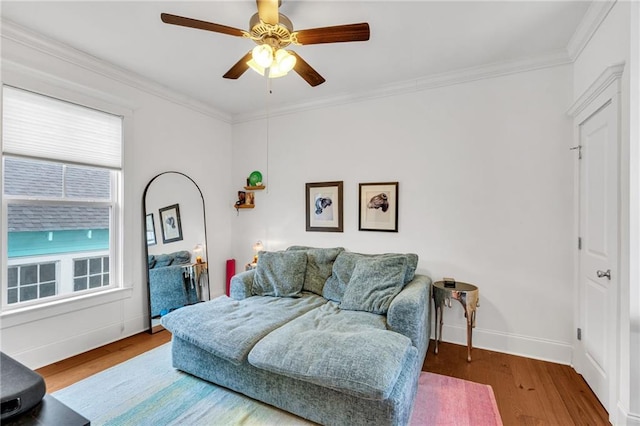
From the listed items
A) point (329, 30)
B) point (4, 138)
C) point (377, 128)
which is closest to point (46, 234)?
point (4, 138)

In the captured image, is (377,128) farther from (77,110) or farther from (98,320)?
(98,320)

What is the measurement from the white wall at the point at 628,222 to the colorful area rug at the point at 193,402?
73 cm

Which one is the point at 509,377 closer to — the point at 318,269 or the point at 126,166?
the point at 318,269

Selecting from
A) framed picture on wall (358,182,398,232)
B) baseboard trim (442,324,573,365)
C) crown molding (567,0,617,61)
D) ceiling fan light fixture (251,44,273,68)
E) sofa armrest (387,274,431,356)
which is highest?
crown molding (567,0,617,61)

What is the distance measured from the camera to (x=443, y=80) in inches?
119

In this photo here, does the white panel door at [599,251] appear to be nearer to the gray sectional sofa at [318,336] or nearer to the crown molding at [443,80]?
the crown molding at [443,80]

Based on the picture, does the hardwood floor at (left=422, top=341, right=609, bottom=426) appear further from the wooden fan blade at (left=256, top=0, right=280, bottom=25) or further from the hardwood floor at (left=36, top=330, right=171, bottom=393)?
the wooden fan blade at (left=256, top=0, right=280, bottom=25)

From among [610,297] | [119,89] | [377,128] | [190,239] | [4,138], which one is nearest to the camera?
[610,297]

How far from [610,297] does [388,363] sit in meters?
1.58

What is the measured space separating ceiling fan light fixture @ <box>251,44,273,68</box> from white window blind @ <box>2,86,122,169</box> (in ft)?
6.33

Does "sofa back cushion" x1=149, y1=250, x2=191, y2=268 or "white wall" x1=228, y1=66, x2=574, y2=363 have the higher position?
"white wall" x1=228, y1=66, x2=574, y2=363

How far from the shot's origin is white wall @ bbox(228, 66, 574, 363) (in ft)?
8.63

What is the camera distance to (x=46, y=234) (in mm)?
2576

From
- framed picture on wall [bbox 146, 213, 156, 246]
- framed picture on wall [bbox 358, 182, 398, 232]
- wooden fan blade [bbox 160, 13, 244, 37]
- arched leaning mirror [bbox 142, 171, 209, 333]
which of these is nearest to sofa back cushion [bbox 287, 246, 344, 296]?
framed picture on wall [bbox 358, 182, 398, 232]
